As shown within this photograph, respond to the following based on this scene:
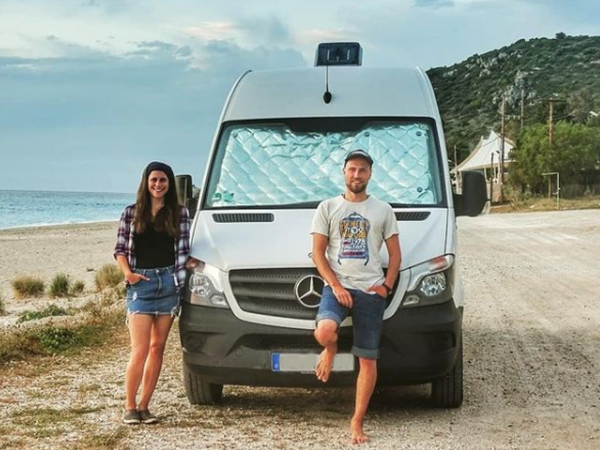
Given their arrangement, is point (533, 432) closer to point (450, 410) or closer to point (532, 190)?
point (450, 410)

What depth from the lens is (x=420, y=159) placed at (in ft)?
25.4

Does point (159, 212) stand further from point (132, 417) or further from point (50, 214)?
point (50, 214)

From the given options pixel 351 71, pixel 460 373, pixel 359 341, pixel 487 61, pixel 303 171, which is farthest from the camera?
pixel 487 61

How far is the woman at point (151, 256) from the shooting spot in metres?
6.70

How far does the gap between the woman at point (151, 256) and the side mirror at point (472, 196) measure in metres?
2.28

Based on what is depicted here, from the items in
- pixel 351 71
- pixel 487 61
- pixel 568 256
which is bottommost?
pixel 568 256

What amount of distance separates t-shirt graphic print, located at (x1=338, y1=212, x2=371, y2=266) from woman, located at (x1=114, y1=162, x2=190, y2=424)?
3.91 ft

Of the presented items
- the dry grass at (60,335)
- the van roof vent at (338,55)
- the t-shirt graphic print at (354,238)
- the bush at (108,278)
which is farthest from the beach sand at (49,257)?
the t-shirt graphic print at (354,238)

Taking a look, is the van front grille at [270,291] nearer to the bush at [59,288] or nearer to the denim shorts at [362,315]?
the denim shorts at [362,315]

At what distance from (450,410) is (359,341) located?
1.46m

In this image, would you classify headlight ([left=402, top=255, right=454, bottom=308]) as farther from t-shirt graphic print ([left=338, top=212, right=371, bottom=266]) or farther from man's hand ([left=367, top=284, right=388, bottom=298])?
t-shirt graphic print ([left=338, top=212, right=371, bottom=266])

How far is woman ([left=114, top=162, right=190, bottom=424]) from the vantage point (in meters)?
6.70

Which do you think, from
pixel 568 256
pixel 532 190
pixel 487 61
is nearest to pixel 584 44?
pixel 487 61

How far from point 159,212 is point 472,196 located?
250 centimetres
